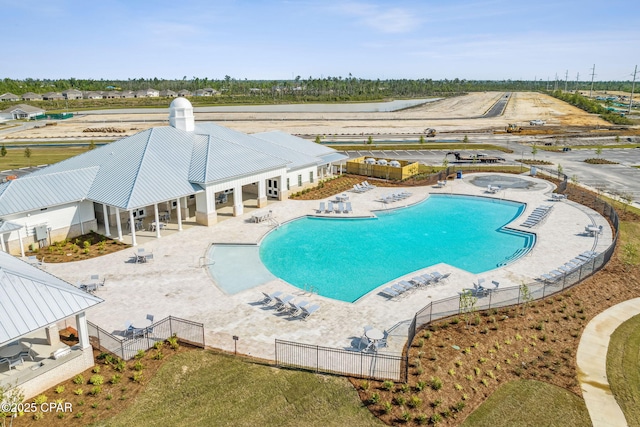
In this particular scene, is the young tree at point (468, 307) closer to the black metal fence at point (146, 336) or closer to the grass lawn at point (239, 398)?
the grass lawn at point (239, 398)

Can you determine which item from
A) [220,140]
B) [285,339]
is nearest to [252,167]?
[220,140]

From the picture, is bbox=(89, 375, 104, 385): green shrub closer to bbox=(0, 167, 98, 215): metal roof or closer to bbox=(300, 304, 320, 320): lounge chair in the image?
bbox=(300, 304, 320, 320): lounge chair

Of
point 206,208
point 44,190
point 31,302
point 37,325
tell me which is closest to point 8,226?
point 44,190

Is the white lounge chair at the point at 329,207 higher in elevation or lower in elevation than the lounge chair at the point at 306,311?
higher

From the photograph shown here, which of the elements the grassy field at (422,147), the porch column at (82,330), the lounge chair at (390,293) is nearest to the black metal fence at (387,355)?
the lounge chair at (390,293)

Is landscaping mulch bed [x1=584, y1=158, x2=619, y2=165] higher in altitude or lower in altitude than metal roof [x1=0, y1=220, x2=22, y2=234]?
lower

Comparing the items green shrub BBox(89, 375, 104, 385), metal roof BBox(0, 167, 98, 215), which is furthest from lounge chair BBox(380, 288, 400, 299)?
metal roof BBox(0, 167, 98, 215)
